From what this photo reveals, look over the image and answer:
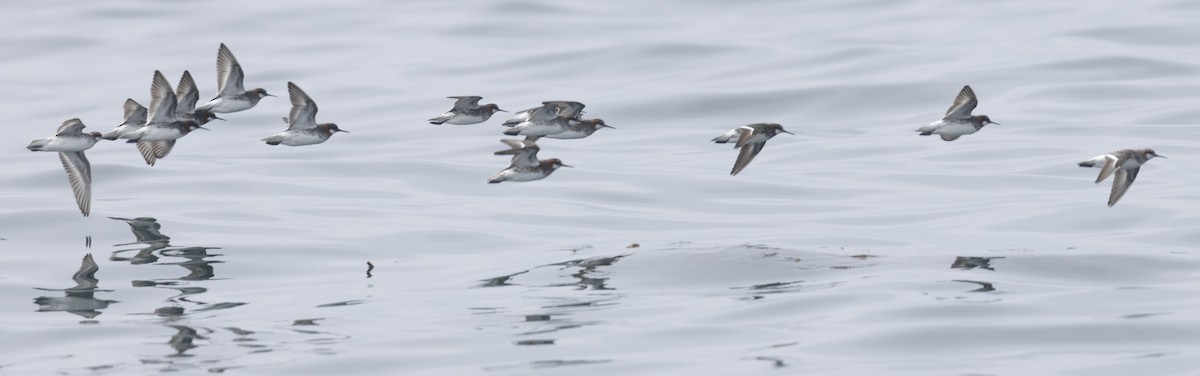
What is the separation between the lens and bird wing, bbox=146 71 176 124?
88.8ft

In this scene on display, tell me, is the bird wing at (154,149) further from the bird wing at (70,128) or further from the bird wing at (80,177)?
the bird wing at (80,177)

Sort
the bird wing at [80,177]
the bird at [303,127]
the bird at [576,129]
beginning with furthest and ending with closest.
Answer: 1. the bird wing at [80,177]
2. the bird at [576,129]
3. the bird at [303,127]

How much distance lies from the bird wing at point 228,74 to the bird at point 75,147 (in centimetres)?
213

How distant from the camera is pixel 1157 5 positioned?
72.0 meters

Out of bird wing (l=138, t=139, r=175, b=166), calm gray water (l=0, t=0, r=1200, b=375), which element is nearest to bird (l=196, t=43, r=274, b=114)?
Answer: bird wing (l=138, t=139, r=175, b=166)

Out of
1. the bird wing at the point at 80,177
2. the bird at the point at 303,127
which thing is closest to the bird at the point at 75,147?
the bird wing at the point at 80,177

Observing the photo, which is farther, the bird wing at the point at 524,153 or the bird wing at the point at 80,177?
the bird wing at the point at 80,177

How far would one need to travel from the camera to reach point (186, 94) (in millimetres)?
28391

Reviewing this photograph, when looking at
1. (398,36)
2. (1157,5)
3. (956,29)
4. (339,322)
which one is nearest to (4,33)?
(398,36)

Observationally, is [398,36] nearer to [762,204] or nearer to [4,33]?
[4,33]

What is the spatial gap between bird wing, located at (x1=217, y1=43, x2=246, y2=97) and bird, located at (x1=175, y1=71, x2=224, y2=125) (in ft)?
1.44

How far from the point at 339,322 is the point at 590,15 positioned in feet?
181

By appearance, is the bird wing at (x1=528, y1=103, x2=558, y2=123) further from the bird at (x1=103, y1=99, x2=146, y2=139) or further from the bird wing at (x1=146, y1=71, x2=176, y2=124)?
the bird at (x1=103, y1=99, x2=146, y2=139)

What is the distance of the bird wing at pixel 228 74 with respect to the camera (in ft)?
92.7
